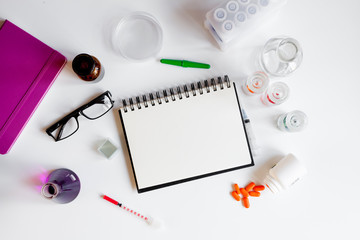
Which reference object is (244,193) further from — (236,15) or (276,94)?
(236,15)

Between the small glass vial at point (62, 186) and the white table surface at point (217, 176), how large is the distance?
0.03 meters

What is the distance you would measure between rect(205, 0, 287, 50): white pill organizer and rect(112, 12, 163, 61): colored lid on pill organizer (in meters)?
0.23

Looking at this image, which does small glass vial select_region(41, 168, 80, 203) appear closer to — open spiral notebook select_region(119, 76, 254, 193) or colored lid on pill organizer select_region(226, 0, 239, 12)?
open spiral notebook select_region(119, 76, 254, 193)

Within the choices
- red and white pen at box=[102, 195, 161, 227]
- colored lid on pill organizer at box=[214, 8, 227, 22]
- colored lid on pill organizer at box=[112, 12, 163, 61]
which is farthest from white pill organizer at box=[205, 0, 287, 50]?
red and white pen at box=[102, 195, 161, 227]

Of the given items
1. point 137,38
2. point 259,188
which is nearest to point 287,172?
point 259,188

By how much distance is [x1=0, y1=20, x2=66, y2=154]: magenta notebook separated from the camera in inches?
34.7

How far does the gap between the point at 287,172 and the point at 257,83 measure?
1.14ft

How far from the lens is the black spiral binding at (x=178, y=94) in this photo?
1.00 m

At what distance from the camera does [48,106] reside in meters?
1.02

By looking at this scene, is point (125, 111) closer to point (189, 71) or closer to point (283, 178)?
point (189, 71)

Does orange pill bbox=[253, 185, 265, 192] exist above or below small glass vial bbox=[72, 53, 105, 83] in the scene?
below

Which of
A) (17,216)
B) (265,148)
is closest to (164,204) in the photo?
(265,148)

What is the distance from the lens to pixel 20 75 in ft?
2.98

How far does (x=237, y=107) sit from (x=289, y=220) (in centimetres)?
49
